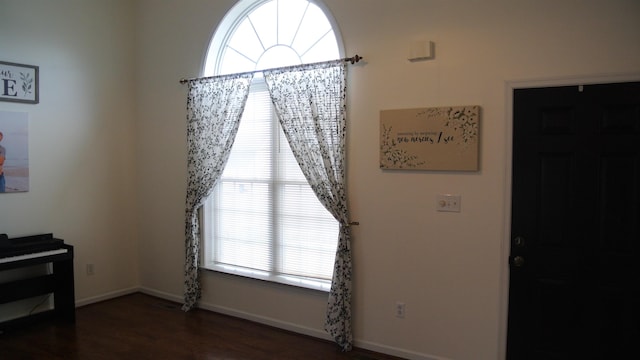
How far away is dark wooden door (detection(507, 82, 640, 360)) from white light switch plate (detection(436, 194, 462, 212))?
0.36 meters

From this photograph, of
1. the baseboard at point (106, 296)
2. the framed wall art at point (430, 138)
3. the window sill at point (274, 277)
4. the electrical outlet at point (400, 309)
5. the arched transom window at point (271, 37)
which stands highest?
the arched transom window at point (271, 37)

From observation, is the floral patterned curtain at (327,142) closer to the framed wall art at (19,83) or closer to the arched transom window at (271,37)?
the arched transom window at (271,37)

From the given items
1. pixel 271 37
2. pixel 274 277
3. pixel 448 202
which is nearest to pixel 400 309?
pixel 448 202

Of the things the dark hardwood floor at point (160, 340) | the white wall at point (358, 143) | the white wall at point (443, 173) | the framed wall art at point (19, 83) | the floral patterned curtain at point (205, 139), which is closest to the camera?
the white wall at point (443, 173)

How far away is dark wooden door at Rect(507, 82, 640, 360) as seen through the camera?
2543mm

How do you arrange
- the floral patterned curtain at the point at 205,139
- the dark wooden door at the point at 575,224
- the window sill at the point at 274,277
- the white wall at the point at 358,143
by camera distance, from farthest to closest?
the floral patterned curtain at the point at 205,139
the window sill at the point at 274,277
the white wall at the point at 358,143
the dark wooden door at the point at 575,224

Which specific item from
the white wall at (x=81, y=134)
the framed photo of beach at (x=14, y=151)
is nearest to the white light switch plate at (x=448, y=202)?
the white wall at (x=81, y=134)

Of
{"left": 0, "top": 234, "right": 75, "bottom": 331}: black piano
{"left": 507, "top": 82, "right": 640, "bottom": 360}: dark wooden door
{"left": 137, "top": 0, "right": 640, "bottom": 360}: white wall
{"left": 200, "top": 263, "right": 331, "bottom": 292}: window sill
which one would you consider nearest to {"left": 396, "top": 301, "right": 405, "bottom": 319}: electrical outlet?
{"left": 137, "top": 0, "right": 640, "bottom": 360}: white wall

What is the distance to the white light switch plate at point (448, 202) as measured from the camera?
9.93 feet

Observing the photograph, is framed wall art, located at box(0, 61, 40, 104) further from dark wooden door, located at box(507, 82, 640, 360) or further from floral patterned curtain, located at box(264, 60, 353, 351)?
dark wooden door, located at box(507, 82, 640, 360)

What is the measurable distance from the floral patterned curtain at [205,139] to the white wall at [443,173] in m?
0.90

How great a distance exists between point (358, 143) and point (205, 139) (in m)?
1.59

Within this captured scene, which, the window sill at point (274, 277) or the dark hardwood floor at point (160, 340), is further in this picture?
the window sill at point (274, 277)

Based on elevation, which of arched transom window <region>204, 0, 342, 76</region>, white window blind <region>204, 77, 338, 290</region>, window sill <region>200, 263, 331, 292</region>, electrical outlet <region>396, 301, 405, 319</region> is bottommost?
electrical outlet <region>396, 301, 405, 319</region>
